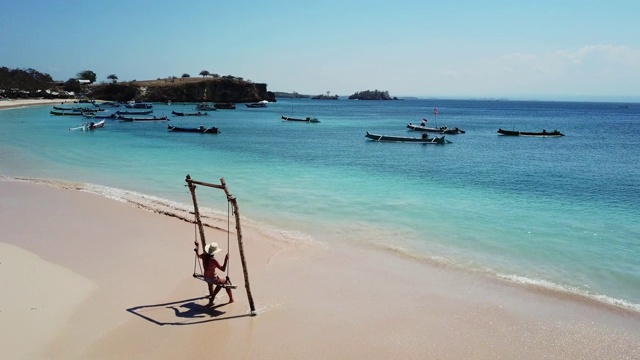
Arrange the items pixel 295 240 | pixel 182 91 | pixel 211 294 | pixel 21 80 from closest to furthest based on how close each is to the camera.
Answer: pixel 211 294
pixel 295 240
pixel 21 80
pixel 182 91

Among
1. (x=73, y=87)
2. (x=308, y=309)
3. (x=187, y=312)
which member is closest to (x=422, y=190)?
(x=308, y=309)

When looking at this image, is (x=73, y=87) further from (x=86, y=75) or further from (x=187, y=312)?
(x=187, y=312)

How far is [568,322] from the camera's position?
9461 mm

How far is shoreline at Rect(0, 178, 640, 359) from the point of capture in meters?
8.12

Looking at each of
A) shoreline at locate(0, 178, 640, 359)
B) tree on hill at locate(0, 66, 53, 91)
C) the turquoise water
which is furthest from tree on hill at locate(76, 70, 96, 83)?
shoreline at locate(0, 178, 640, 359)

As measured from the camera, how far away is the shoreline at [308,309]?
8125 mm

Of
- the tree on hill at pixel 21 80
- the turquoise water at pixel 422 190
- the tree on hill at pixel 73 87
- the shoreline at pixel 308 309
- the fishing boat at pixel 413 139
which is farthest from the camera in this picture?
the tree on hill at pixel 73 87

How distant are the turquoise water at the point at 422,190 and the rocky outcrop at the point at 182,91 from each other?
4042 inches

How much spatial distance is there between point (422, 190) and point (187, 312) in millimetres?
15920

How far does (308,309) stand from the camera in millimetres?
9523

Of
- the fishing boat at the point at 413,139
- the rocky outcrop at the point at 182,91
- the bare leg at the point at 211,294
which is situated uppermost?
the rocky outcrop at the point at 182,91

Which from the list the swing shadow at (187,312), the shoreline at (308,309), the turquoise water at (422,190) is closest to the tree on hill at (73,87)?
the turquoise water at (422,190)

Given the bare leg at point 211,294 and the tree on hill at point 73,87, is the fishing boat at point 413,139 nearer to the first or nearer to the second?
the bare leg at point 211,294

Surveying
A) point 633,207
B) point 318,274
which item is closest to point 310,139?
point 633,207
